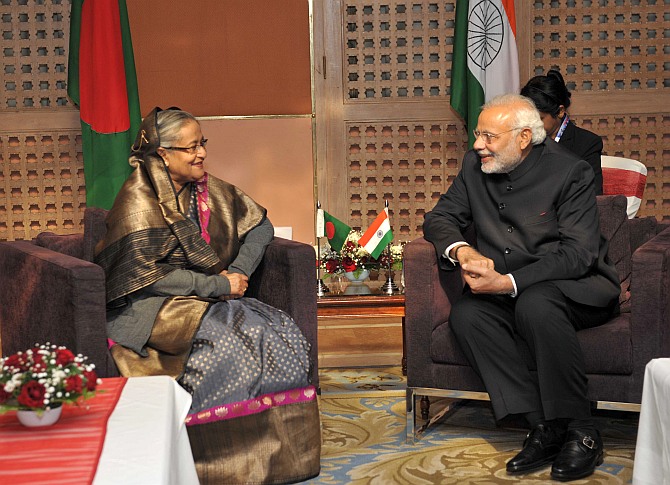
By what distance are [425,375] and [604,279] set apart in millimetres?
810

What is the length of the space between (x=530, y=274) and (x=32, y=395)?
2.10 m

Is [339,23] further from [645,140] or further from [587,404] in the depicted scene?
[587,404]

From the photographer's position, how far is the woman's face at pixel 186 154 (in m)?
3.57

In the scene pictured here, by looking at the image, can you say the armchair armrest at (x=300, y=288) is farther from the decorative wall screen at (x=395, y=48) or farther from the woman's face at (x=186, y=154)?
the decorative wall screen at (x=395, y=48)

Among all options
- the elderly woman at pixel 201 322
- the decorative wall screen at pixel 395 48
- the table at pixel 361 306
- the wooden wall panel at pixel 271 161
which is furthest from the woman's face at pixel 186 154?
the decorative wall screen at pixel 395 48

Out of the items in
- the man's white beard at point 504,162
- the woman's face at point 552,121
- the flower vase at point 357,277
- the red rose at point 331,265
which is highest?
the woman's face at point 552,121

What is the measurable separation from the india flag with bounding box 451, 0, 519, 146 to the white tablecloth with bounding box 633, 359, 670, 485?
3.95 metres

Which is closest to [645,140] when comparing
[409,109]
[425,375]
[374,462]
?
[409,109]

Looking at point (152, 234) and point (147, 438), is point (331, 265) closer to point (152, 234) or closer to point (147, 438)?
point (152, 234)

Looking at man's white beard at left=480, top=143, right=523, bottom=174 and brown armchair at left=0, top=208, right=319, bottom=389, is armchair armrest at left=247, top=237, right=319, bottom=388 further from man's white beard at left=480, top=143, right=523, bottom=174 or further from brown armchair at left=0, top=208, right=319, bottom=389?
man's white beard at left=480, top=143, right=523, bottom=174

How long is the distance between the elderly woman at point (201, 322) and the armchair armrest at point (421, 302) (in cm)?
55

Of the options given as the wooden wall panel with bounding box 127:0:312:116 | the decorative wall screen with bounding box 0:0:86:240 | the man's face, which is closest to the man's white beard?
the man's face

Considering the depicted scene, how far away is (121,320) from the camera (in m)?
3.29

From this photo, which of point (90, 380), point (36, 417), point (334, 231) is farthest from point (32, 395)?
point (334, 231)
